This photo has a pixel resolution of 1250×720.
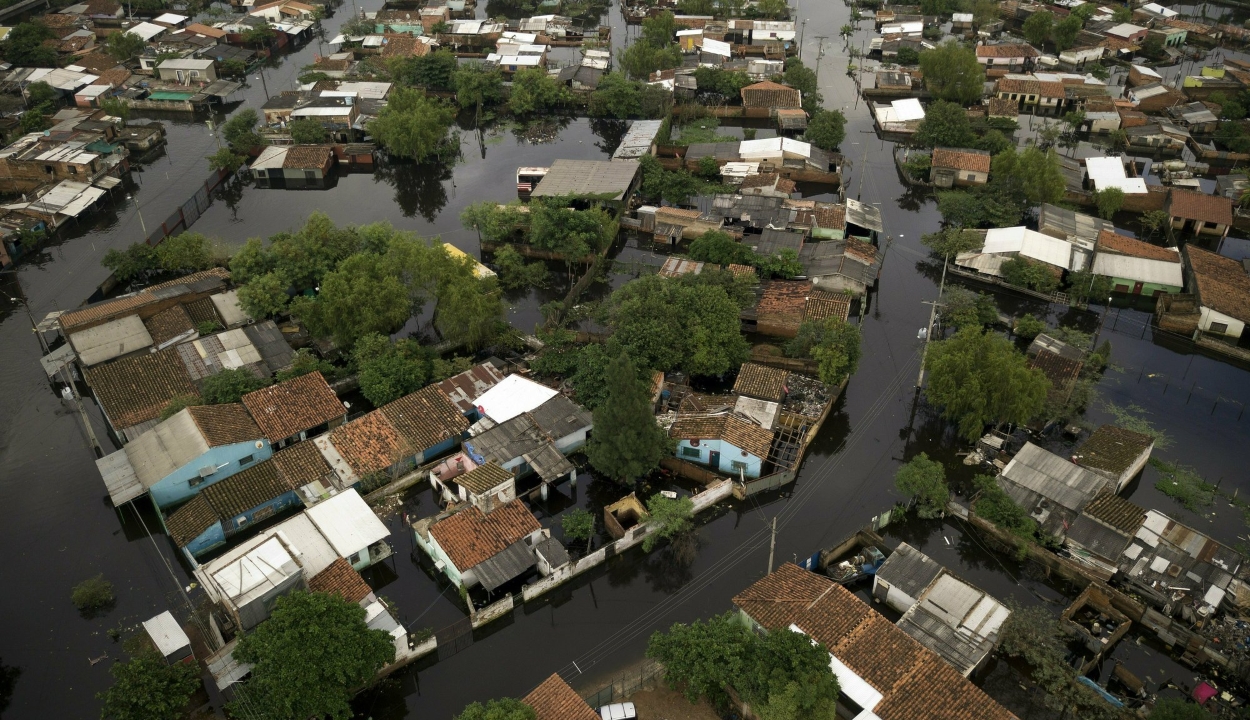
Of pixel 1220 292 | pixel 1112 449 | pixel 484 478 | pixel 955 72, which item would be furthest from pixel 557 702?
pixel 955 72

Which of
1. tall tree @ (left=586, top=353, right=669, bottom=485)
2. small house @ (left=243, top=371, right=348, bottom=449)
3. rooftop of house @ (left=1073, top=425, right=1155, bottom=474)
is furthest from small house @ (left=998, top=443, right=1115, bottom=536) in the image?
small house @ (left=243, top=371, right=348, bottom=449)

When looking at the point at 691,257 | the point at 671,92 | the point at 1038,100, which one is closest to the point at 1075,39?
the point at 1038,100

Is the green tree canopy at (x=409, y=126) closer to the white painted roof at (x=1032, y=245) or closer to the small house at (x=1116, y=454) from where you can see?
the white painted roof at (x=1032, y=245)

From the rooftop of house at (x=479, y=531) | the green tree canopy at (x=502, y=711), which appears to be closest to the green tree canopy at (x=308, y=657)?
the green tree canopy at (x=502, y=711)

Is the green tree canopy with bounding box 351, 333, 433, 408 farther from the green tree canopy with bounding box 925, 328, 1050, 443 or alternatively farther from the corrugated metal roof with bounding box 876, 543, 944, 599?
the green tree canopy with bounding box 925, 328, 1050, 443

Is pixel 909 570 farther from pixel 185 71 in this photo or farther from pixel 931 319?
pixel 185 71

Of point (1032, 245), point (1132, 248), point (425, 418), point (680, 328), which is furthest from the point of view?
point (1132, 248)
